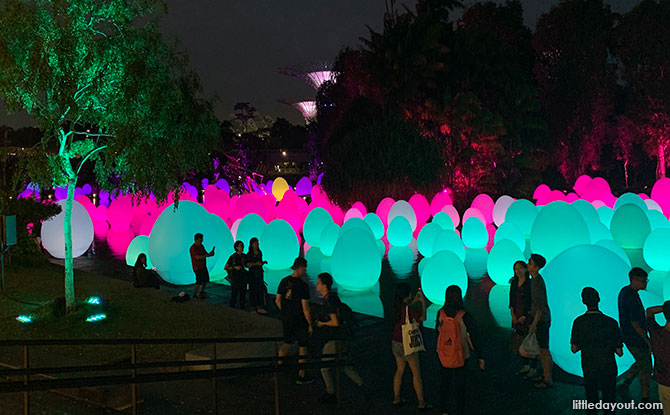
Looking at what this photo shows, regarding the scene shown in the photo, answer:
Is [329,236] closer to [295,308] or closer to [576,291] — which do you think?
[576,291]

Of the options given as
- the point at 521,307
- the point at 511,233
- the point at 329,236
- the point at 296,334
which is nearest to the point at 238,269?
the point at 296,334

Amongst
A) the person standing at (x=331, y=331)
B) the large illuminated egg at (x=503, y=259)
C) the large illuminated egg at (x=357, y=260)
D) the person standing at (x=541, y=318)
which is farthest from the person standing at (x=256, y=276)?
the large illuminated egg at (x=503, y=259)

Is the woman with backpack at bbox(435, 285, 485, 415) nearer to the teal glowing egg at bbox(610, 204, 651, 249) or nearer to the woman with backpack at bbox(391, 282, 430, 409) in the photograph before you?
the woman with backpack at bbox(391, 282, 430, 409)

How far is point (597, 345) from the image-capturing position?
5.57 meters

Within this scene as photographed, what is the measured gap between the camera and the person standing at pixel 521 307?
7090mm

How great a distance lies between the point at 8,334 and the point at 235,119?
49.4 metres

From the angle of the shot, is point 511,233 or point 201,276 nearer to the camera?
point 201,276

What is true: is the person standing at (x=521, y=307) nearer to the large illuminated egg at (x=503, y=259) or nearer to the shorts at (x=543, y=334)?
the shorts at (x=543, y=334)

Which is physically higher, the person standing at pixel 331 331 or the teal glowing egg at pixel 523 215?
the teal glowing egg at pixel 523 215

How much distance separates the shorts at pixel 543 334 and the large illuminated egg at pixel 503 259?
6.64 m

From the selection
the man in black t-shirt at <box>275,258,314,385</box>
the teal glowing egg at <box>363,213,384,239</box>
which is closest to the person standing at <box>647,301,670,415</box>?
the man in black t-shirt at <box>275,258,314,385</box>

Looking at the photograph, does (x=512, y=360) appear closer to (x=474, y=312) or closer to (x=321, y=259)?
(x=474, y=312)

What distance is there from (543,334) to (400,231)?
550 inches

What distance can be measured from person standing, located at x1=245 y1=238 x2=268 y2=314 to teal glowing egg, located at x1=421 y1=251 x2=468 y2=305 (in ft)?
11.7
